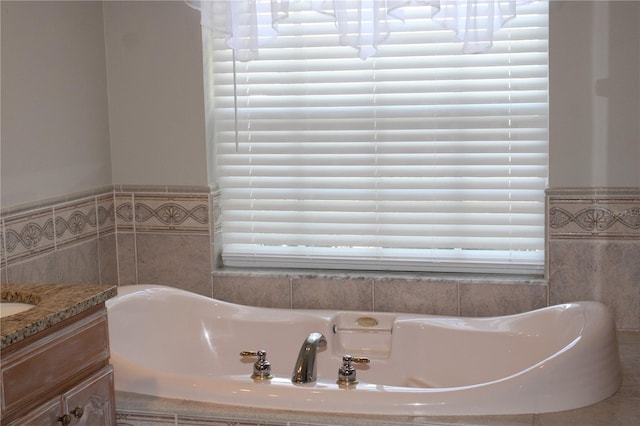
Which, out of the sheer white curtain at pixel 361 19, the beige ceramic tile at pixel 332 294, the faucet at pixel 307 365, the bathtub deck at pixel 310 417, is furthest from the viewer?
the beige ceramic tile at pixel 332 294

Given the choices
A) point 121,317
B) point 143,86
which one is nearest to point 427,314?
point 121,317

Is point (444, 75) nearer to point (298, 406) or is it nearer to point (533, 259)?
point (533, 259)

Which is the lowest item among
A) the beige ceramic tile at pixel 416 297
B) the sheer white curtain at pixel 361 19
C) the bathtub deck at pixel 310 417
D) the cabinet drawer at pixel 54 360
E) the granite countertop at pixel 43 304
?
the bathtub deck at pixel 310 417

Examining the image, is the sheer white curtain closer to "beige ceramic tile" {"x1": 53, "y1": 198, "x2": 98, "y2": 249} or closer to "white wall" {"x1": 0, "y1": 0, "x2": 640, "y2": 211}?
"white wall" {"x1": 0, "y1": 0, "x2": 640, "y2": 211}

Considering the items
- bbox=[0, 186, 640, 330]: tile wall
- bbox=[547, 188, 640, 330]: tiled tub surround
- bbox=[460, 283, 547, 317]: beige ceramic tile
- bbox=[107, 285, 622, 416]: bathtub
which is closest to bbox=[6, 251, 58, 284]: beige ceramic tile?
bbox=[0, 186, 640, 330]: tile wall

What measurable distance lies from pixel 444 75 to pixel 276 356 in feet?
4.13

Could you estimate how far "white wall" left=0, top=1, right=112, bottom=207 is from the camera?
294 centimetres

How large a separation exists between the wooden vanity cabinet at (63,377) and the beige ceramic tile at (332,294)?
3.95 ft

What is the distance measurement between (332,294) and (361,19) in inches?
43.1

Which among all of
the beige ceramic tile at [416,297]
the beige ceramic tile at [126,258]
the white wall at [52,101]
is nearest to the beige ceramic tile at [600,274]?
the beige ceramic tile at [416,297]

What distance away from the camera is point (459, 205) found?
11.2 feet

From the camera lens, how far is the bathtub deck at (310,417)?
2379 mm

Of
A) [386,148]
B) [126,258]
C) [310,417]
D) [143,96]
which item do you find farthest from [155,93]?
[310,417]

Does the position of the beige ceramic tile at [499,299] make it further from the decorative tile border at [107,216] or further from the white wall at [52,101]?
the white wall at [52,101]
